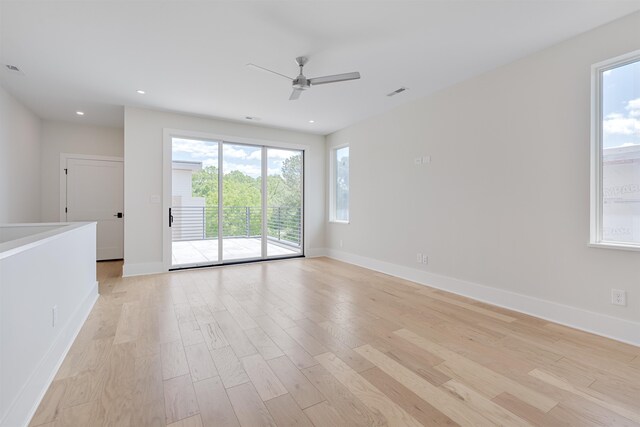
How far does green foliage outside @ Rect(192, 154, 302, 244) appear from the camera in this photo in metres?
5.20

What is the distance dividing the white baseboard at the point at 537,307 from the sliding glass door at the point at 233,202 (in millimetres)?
2641

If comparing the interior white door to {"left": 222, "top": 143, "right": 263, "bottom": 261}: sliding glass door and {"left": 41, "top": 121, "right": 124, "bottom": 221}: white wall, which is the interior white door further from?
{"left": 222, "top": 143, "right": 263, "bottom": 261}: sliding glass door

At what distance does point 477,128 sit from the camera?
3.44 meters

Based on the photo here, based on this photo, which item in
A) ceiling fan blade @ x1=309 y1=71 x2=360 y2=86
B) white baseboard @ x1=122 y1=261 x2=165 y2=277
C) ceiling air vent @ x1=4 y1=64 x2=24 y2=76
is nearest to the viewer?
ceiling fan blade @ x1=309 y1=71 x2=360 y2=86

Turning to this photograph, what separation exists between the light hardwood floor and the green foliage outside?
2.23 meters

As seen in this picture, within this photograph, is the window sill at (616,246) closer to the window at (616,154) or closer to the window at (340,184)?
the window at (616,154)

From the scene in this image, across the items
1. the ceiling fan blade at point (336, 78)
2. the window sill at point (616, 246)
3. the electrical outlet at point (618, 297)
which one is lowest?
the electrical outlet at point (618, 297)

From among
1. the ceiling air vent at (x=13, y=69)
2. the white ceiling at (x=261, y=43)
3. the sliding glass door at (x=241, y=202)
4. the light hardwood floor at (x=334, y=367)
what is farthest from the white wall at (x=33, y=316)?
the sliding glass door at (x=241, y=202)

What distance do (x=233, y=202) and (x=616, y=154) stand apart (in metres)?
5.20

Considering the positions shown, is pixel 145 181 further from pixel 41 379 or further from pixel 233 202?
pixel 41 379

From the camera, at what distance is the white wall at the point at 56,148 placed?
535 centimetres

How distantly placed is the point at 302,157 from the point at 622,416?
A: 5647 millimetres

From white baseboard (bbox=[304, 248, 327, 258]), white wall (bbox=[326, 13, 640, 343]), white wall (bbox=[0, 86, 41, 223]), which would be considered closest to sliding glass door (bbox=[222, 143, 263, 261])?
white baseboard (bbox=[304, 248, 327, 258])

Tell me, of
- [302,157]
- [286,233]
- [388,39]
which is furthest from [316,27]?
[286,233]
